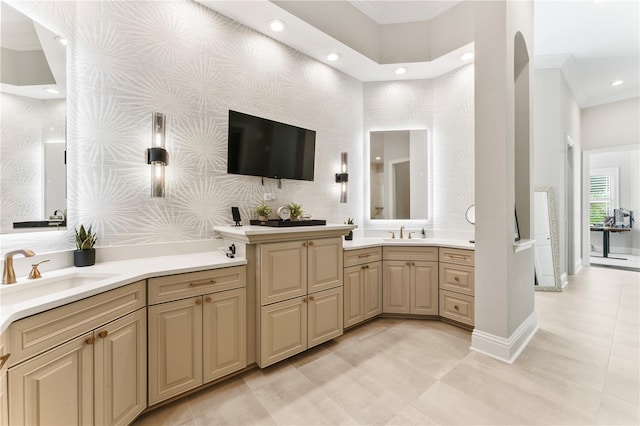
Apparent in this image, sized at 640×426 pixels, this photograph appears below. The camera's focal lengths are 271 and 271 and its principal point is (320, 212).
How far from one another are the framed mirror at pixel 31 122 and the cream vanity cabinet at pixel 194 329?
94 centimetres

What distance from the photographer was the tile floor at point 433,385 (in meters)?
1.67

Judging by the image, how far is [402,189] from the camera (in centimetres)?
381

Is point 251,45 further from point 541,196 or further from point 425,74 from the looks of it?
point 541,196

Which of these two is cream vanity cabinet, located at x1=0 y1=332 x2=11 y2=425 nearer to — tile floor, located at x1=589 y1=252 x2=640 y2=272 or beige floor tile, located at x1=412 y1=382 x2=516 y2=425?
beige floor tile, located at x1=412 y1=382 x2=516 y2=425

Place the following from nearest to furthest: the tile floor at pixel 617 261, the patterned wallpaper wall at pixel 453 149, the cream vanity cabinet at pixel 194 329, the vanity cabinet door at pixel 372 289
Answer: the cream vanity cabinet at pixel 194 329 → the vanity cabinet door at pixel 372 289 → the patterned wallpaper wall at pixel 453 149 → the tile floor at pixel 617 261

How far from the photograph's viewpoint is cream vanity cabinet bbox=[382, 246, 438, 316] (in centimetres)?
309

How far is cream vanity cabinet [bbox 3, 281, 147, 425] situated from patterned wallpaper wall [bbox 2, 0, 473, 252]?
82cm

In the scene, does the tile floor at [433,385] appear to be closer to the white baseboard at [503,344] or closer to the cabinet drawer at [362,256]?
the white baseboard at [503,344]

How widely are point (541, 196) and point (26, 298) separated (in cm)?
599

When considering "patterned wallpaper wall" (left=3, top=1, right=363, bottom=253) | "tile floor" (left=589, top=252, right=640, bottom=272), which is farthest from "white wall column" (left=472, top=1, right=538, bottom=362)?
"tile floor" (left=589, top=252, right=640, bottom=272)

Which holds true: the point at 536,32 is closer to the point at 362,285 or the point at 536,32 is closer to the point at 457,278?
the point at 457,278

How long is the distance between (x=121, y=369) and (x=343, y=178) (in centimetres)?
280

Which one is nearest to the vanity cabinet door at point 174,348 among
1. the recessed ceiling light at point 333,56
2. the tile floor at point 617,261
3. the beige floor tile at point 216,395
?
the beige floor tile at point 216,395

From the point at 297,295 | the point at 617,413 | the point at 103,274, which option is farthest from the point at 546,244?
the point at 103,274
